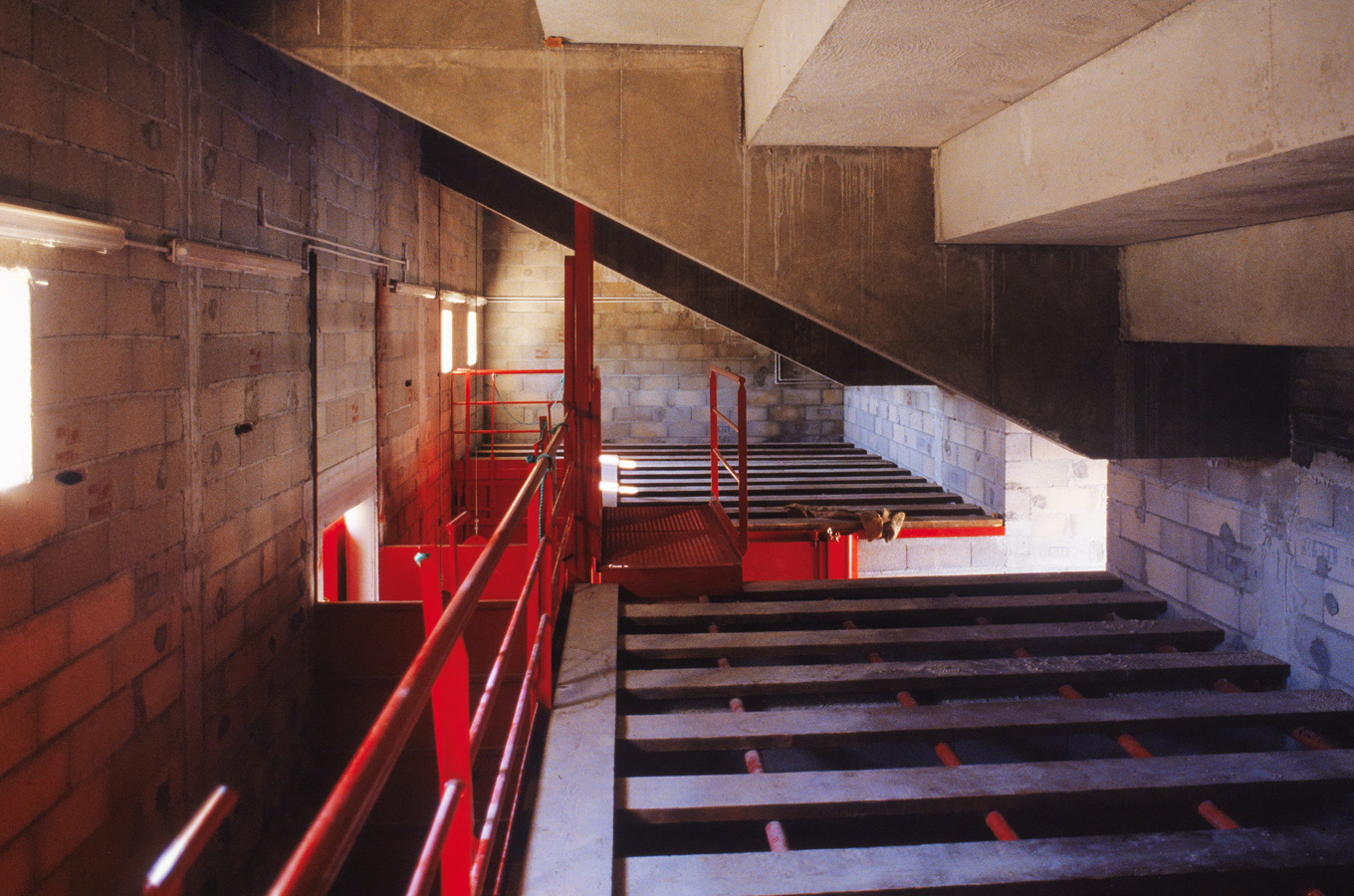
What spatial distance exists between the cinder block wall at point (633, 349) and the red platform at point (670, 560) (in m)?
5.52

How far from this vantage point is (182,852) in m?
0.64

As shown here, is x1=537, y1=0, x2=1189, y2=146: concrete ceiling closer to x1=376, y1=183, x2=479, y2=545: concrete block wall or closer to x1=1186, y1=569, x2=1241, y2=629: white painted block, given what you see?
x1=1186, y1=569, x2=1241, y2=629: white painted block

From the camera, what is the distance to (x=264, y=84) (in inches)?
161

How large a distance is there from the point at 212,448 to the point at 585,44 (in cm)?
242

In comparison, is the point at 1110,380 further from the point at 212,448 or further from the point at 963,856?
the point at 212,448

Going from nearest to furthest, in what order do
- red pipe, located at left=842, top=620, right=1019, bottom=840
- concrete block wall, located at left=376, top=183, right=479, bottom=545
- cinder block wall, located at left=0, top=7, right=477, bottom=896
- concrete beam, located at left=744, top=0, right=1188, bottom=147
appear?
concrete beam, located at left=744, top=0, right=1188, bottom=147, red pipe, located at left=842, top=620, right=1019, bottom=840, cinder block wall, located at left=0, top=7, right=477, bottom=896, concrete block wall, located at left=376, top=183, right=479, bottom=545

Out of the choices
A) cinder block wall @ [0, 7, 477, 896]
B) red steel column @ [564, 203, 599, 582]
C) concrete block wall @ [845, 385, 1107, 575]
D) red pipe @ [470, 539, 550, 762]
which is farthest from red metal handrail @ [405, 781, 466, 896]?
concrete block wall @ [845, 385, 1107, 575]

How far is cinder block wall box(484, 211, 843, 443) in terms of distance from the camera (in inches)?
391

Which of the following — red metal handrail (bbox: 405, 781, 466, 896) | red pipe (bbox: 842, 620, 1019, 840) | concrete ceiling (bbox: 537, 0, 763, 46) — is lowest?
red pipe (bbox: 842, 620, 1019, 840)

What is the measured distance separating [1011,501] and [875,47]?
4606 mm

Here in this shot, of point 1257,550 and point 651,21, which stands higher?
point 651,21

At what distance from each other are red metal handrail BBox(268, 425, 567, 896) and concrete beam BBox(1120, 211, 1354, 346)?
255 cm

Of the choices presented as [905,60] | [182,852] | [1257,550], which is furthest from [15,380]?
[1257,550]

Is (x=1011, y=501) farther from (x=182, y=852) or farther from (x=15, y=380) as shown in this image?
(x=182, y=852)
